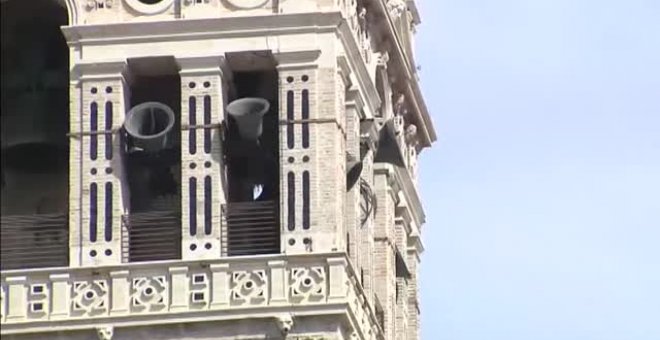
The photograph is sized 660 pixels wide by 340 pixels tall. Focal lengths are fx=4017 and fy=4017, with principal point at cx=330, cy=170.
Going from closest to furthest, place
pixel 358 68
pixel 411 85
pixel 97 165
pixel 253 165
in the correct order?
pixel 97 165 → pixel 253 165 → pixel 358 68 → pixel 411 85

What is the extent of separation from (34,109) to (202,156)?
13.8ft

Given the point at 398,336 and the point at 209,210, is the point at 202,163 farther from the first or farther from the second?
the point at 398,336

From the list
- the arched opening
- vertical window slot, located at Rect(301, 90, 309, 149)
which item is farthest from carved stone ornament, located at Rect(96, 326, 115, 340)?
the arched opening

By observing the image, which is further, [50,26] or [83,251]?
[50,26]

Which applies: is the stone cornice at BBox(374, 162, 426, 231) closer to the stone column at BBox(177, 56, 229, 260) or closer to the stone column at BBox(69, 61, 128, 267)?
the stone column at BBox(177, 56, 229, 260)

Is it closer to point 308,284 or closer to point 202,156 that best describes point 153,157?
point 202,156

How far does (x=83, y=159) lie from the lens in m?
56.0

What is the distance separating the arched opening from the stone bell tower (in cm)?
15

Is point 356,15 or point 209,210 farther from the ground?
point 356,15

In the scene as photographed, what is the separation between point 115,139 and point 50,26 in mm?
3891

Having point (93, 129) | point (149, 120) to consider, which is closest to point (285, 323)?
point (149, 120)

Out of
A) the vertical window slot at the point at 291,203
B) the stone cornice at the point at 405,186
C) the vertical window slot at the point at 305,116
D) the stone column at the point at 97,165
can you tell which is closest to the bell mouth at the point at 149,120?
the stone column at the point at 97,165

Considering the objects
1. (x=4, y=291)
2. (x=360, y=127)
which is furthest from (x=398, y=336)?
(x=4, y=291)

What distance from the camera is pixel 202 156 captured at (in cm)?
5581
